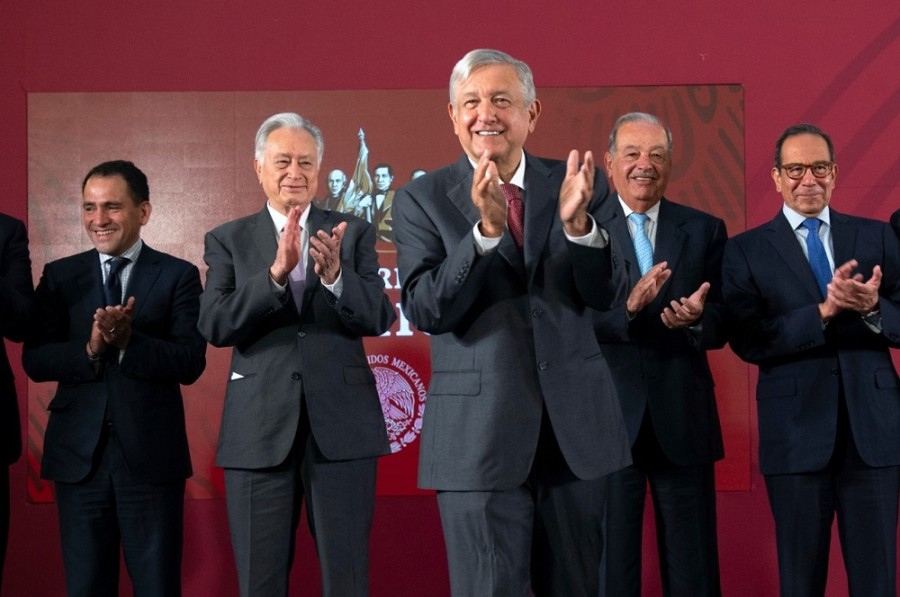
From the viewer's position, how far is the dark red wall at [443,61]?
4.49m

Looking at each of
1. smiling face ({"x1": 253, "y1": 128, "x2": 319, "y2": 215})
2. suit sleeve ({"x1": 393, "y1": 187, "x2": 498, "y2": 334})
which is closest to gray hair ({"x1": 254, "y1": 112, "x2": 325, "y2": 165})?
smiling face ({"x1": 253, "y1": 128, "x2": 319, "y2": 215})

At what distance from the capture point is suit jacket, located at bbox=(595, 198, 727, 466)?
330 cm

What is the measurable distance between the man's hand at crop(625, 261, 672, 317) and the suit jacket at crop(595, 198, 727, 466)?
0.16 feet

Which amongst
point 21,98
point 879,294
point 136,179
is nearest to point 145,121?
point 21,98

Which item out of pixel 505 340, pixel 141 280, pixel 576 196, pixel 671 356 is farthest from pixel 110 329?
pixel 671 356

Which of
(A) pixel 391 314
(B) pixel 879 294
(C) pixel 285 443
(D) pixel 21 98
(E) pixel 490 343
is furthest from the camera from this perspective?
(D) pixel 21 98

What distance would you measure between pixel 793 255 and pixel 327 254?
152cm

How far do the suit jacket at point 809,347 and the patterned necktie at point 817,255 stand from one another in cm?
4

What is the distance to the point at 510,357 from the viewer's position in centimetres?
229

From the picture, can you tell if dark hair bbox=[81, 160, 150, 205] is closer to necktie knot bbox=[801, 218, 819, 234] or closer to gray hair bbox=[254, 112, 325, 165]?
gray hair bbox=[254, 112, 325, 165]

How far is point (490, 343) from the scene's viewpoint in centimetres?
229

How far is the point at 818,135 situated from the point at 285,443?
6.54 ft

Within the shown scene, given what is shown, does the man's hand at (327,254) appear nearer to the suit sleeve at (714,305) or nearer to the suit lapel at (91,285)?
the suit lapel at (91,285)

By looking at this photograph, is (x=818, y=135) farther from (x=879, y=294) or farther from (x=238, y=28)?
(x=238, y=28)
